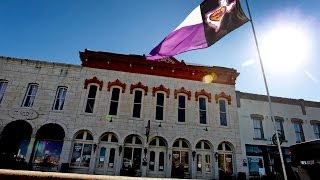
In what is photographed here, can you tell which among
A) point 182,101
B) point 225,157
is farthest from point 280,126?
point 182,101

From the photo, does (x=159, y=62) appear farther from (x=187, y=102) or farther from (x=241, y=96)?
(x=241, y=96)

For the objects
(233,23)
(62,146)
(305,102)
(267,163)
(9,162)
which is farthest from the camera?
(305,102)

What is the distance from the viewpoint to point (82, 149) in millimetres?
16531

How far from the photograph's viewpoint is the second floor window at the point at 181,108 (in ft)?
61.2

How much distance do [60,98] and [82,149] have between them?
431 cm

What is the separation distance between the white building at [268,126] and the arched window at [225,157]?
117 centimetres

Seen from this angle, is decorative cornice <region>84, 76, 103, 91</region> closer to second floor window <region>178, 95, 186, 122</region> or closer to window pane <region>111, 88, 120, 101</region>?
window pane <region>111, 88, 120, 101</region>

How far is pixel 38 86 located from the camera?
57.8 ft

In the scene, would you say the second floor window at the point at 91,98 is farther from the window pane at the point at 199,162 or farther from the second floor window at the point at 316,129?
the second floor window at the point at 316,129

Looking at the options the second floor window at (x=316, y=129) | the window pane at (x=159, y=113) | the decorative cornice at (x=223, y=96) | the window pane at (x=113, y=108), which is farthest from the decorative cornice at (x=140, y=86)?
the second floor window at (x=316, y=129)

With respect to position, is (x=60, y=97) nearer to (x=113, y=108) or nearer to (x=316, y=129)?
(x=113, y=108)

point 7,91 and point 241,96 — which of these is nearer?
point 7,91

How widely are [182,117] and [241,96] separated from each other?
612 centimetres

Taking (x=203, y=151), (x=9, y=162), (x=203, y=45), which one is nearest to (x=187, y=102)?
(x=203, y=151)
